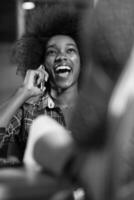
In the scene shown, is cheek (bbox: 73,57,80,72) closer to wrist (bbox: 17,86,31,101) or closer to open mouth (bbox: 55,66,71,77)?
open mouth (bbox: 55,66,71,77)

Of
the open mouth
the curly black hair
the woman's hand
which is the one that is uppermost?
the curly black hair

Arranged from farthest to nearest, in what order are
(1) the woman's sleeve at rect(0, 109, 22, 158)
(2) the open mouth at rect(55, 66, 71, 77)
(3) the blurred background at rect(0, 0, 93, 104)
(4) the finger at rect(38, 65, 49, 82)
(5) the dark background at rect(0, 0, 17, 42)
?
(5) the dark background at rect(0, 0, 17, 42), (3) the blurred background at rect(0, 0, 93, 104), (4) the finger at rect(38, 65, 49, 82), (2) the open mouth at rect(55, 66, 71, 77), (1) the woman's sleeve at rect(0, 109, 22, 158)

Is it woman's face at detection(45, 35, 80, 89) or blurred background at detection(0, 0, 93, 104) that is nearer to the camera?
woman's face at detection(45, 35, 80, 89)

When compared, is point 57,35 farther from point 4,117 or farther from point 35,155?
point 35,155

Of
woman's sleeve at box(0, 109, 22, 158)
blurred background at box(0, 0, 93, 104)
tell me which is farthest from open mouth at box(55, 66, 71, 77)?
blurred background at box(0, 0, 93, 104)

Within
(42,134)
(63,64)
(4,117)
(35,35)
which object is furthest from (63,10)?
(42,134)

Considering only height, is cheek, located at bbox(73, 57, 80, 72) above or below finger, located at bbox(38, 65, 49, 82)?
above

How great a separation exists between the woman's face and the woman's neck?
0.09ft

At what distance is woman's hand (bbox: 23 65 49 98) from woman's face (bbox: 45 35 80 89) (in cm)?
4

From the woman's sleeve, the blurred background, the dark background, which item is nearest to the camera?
the woman's sleeve

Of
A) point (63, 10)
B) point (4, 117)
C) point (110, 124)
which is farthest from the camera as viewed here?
point (63, 10)

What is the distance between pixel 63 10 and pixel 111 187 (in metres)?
2.01

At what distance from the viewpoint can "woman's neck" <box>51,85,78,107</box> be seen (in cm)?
229

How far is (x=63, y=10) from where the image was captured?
2.54 m
